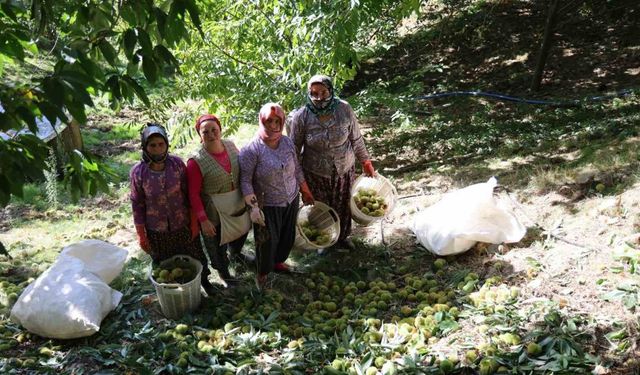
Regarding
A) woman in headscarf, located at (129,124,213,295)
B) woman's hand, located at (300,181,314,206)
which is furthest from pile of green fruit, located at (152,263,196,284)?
woman's hand, located at (300,181,314,206)

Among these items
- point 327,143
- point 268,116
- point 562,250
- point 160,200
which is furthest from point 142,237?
point 562,250

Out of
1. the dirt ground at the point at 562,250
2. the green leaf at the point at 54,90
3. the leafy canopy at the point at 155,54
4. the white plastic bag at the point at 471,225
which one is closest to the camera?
the green leaf at the point at 54,90

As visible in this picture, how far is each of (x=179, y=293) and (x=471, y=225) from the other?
2237mm

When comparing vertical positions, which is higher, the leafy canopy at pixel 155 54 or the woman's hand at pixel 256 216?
the leafy canopy at pixel 155 54

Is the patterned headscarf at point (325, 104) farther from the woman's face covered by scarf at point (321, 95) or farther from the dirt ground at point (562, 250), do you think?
the dirt ground at point (562, 250)

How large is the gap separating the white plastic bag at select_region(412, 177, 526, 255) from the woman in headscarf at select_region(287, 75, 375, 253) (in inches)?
28.3

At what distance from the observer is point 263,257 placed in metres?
3.98

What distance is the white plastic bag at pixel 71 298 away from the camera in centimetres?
344

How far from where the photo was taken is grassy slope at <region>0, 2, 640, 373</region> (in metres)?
3.17

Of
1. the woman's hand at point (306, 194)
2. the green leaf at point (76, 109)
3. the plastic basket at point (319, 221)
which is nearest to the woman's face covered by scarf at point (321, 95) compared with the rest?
the woman's hand at point (306, 194)

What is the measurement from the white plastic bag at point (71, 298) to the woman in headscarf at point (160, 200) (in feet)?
1.43

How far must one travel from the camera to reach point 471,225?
4.13 metres

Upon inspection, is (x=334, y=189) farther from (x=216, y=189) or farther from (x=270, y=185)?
(x=216, y=189)

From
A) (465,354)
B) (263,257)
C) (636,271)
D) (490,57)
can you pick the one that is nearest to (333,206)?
(263,257)
